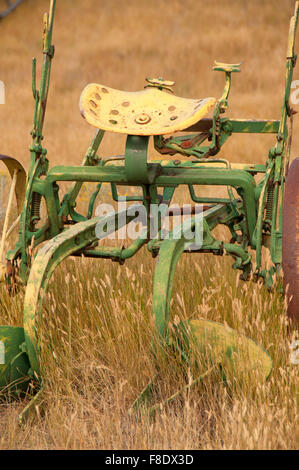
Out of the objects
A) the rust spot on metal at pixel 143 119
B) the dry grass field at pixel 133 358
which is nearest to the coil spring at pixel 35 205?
the dry grass field at pixel 133 358

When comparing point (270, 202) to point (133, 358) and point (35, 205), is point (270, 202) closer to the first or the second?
point (133, 358)

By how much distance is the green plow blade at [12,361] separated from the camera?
3.62 m

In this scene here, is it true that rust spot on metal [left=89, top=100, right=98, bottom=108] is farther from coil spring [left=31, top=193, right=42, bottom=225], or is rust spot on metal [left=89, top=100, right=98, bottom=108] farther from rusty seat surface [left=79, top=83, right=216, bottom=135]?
coil spring [left=31, top=193, right=42, bottom=225]

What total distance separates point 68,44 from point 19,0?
11.6ft

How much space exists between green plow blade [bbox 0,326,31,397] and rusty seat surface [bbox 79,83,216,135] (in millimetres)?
1146

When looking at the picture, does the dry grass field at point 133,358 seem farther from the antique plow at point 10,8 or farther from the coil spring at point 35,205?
the antique plow at point 10,8

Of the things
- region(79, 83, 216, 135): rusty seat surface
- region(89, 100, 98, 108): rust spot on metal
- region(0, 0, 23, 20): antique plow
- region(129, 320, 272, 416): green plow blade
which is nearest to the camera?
region(129, 320, 272, 416): green plow blade

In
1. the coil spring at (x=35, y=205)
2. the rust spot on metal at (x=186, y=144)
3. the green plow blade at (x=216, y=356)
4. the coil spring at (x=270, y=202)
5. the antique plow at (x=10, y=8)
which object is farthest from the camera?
the antique plow at (x=10, y=8)

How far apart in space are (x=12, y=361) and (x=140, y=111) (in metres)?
1.48

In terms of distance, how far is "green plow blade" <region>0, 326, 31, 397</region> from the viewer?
143 inches

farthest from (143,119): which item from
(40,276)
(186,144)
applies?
(186,144)

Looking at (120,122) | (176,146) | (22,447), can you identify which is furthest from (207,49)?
(22,447)

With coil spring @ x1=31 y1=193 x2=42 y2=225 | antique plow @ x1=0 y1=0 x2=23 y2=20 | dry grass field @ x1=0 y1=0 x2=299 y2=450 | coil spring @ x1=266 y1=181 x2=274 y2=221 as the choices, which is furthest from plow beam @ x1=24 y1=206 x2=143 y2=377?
antique plow @ x1=0 y1=0 x2=23 y2=20

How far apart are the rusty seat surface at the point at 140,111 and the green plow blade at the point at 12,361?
1.15m
